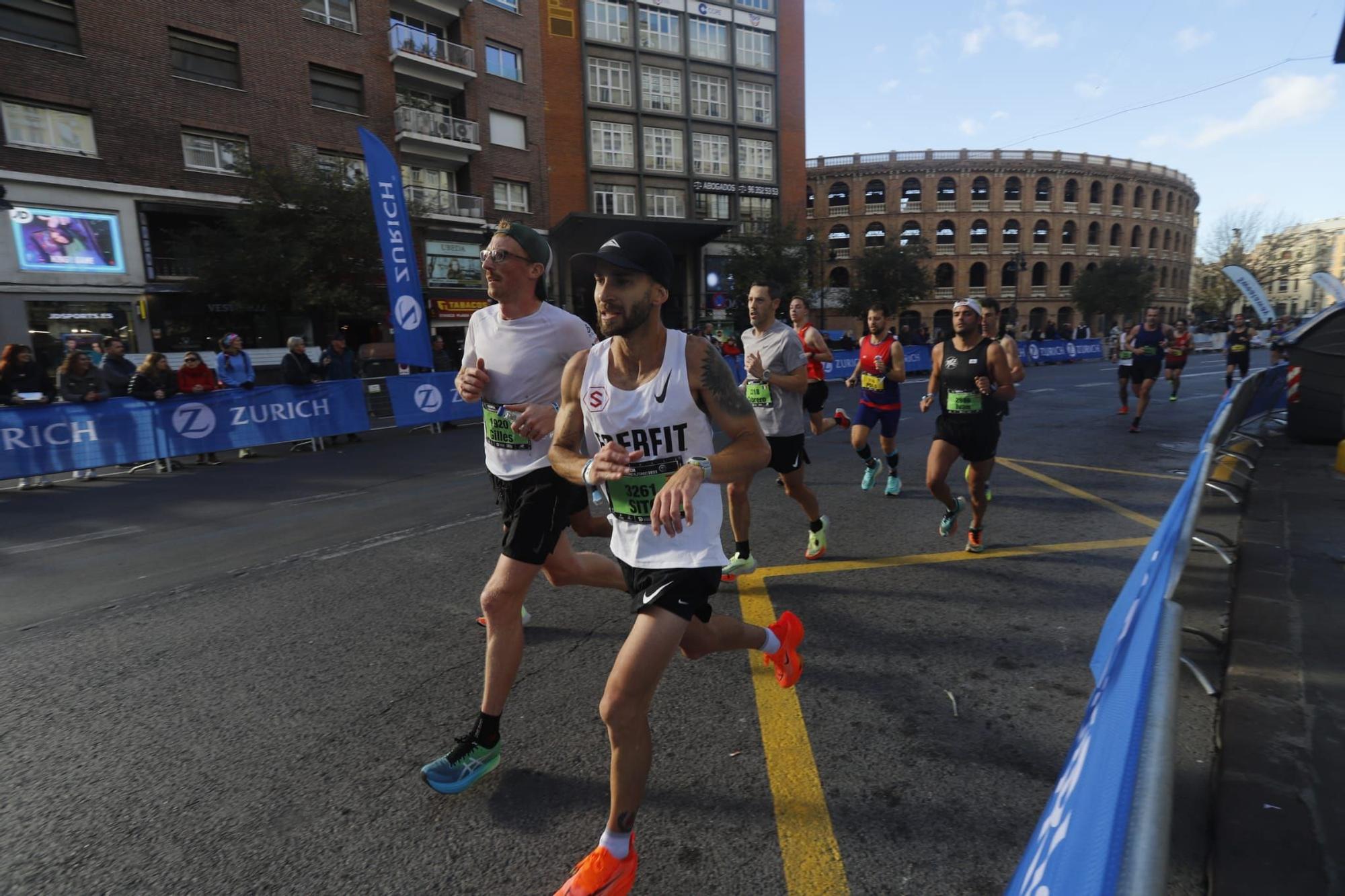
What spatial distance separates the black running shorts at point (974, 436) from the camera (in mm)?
5125

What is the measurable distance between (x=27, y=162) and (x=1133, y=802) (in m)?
27.2

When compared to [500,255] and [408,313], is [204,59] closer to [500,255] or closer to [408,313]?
[408,313]

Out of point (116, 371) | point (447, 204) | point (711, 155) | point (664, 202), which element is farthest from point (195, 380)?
point (711, 155)

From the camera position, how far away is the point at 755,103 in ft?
136

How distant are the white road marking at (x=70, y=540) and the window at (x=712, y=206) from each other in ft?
120

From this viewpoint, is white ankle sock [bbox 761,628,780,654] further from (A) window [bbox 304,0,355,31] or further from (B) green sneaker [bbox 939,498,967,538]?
(A) window [bbox 304,0,355,31]

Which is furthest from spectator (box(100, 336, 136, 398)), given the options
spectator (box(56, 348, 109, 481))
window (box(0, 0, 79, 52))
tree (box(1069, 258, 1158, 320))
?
tree (box(1069, 258, 1158, 320))

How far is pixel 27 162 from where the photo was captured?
18.6 m

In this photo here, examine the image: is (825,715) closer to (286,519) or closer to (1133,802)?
(1133,802)

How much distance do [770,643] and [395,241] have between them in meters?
14.4

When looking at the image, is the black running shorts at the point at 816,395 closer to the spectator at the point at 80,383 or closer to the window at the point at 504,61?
the spectator at the point at 80,383

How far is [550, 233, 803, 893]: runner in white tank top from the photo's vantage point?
205 centimetres

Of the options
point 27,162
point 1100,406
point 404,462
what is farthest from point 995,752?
point 27,162

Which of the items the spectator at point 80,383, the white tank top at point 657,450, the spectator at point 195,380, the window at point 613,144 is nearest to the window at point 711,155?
the window at point 613,144
